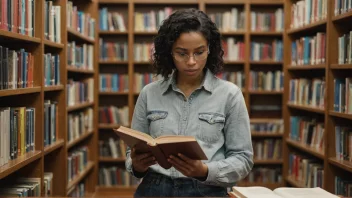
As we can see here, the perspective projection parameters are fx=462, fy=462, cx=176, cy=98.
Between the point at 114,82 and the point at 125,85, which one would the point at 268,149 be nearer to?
the point at 125,85

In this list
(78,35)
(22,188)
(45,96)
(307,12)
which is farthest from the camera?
(78,35)

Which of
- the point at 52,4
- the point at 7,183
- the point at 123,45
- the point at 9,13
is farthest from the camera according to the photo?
the point at 123,45

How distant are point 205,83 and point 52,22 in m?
1.89

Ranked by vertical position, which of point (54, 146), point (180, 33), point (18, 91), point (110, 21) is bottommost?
point (54, 146)

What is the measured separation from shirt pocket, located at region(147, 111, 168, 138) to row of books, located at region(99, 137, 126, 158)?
3793 mm

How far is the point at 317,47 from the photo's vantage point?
396 centimetres

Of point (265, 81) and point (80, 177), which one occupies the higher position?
point (265, 81)

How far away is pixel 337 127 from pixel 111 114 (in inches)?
120

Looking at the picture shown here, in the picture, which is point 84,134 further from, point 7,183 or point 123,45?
point 7,183

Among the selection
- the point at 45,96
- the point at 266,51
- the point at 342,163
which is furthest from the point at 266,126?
the point at 45,96

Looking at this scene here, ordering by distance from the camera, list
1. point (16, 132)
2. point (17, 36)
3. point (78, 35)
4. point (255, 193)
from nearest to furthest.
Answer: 1. point (255, 193)
2. point (17, 36)
3. point (16, 132)
4. point (78, 35)

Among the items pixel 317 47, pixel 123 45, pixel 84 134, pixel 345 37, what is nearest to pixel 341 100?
pixel 345 37

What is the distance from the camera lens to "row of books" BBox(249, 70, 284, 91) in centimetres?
573

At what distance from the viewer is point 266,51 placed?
Answer: 574 cm
